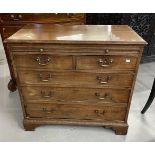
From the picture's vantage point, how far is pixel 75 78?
144cm

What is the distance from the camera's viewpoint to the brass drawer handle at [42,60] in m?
1.34

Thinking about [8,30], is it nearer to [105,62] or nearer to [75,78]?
[75,78]

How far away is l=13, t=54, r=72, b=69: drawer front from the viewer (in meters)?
1.34

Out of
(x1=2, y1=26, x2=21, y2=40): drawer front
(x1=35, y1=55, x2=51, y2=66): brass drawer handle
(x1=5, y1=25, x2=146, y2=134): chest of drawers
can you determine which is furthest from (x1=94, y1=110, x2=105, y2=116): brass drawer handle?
(x1=2, y1=26, x2=21, y2=40): drawer front

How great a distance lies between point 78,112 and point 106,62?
1.75ft

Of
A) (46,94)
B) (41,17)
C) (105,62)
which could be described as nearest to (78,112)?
(46,94)

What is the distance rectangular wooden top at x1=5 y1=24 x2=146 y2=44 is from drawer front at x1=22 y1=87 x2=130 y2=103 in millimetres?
401

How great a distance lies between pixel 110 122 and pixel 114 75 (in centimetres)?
48

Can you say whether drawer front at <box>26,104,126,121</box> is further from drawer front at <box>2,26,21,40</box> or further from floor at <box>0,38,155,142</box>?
drawer front at <box>2,26,21,40</box>

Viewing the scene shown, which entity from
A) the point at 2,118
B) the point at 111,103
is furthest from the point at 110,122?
the point at 2,118

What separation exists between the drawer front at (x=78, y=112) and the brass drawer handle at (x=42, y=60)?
41 cm

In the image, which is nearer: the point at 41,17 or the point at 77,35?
the point at 77,35

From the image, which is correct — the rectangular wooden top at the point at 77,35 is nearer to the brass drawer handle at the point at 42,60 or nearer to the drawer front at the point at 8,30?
the brass drawer handle at the point at 42,60
